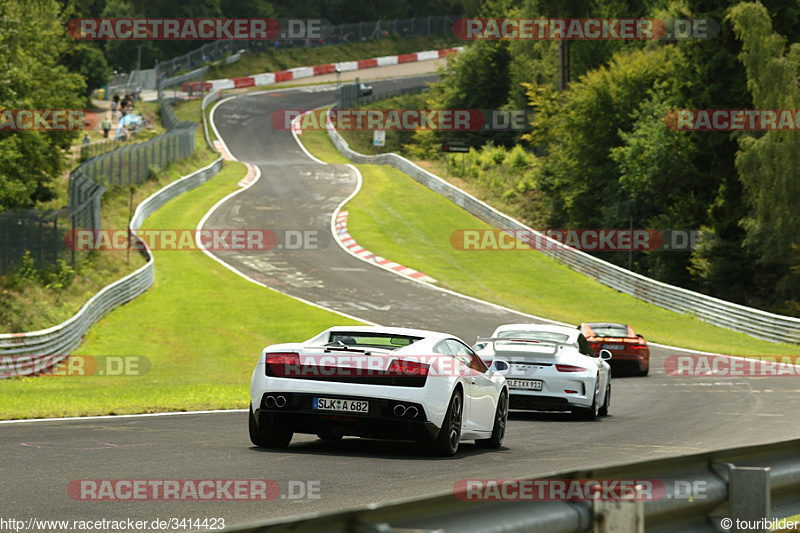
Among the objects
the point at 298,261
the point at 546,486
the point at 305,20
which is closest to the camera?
the point at 546,486

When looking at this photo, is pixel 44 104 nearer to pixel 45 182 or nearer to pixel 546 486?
→ pixel 45 182

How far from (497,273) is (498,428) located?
108 feet

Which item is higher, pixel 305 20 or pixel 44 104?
pixel 305 20

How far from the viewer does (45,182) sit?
4903cm

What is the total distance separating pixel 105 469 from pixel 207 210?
1706 inches

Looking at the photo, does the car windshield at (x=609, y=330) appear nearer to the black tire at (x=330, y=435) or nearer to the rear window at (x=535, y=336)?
the rear window at (x=535, y=336)

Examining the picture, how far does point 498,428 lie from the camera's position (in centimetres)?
1188

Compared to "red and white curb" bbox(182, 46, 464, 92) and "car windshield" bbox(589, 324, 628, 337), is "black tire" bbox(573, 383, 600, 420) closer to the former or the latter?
"car windshield" bbox(589, 324, 628, 337)

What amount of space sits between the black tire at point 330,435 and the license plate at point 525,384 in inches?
157

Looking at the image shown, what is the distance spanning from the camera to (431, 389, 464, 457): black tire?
1021cm

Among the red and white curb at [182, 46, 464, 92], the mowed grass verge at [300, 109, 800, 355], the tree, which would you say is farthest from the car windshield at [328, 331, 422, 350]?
the red and white curb at [182, 46, 464, 92]

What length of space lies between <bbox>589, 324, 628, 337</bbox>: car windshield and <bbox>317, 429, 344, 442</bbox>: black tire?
1468 centimetres

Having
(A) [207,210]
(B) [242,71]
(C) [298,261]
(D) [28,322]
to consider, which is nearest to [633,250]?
(C) [298,261]

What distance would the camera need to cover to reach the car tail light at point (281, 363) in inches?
397
